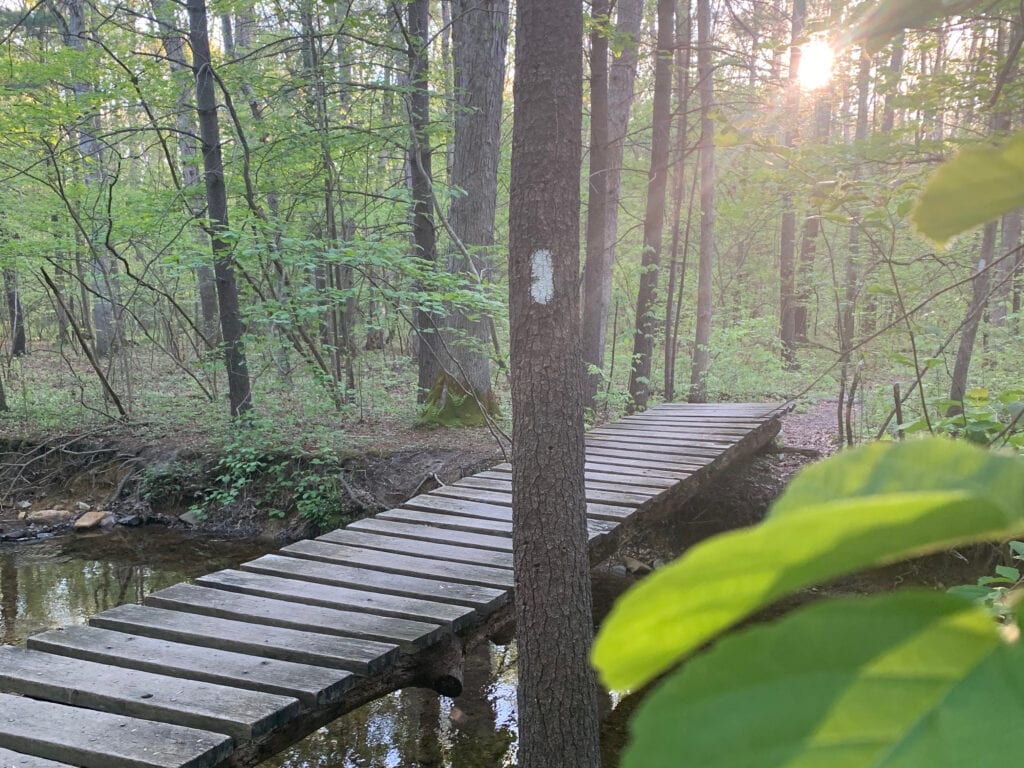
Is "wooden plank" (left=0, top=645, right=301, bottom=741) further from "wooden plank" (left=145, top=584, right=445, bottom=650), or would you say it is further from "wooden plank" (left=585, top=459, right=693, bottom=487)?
"wooden plank" (left=585, top=459, right=693, bottom=487)

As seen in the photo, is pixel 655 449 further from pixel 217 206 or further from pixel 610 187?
pixel 217 206

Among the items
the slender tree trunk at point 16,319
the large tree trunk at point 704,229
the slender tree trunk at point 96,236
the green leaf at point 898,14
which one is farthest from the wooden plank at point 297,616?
the slender tree trunk at point 16,319

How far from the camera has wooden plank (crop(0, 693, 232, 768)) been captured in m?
2.41

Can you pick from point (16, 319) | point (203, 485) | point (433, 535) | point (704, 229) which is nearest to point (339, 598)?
point (433, 535)

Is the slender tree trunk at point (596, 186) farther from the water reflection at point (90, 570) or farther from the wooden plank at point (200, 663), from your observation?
the wooden plank at point (200, 663)

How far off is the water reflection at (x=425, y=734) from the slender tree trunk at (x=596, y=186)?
3.95 metres

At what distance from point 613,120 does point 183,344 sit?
9.54 metres

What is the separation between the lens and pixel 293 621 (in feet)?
11.3

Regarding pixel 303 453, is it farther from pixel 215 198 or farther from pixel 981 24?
pixel 981 24

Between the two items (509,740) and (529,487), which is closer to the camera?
(529,487)

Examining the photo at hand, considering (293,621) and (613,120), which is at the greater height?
(613,120)

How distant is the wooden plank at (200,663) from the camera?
2877 millimetres

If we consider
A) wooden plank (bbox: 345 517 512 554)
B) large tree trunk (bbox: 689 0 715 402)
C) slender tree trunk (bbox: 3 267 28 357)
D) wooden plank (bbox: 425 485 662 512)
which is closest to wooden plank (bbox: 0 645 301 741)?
wooden plank (bbox: 345 517 512 554)

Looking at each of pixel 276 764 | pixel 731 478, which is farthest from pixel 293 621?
pixel 731 478
